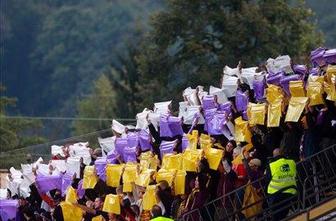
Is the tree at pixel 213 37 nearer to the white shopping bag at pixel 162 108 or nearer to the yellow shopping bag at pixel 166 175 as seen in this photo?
the white shopping bag at pixel 162 108

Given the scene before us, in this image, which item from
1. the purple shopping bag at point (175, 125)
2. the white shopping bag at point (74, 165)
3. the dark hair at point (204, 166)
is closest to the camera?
the dark hair at point (204, 166)

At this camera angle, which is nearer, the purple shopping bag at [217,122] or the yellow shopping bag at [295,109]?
the yellow shopping bag at [295,109]

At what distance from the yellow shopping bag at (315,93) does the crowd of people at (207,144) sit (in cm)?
1

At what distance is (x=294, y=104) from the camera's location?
65.0 ft

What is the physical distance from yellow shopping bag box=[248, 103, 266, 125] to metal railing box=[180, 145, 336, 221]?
33.5 inches

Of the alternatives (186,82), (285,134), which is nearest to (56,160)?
(285,134)

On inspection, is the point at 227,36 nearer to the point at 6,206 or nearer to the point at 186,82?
the point at 186,82

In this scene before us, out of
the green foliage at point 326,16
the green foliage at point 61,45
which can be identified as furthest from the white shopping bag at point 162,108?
the green foliage at point 61,45

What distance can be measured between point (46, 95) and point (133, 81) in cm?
5918

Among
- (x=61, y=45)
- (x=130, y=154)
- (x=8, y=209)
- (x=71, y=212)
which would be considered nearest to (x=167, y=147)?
(x=130, y=154)

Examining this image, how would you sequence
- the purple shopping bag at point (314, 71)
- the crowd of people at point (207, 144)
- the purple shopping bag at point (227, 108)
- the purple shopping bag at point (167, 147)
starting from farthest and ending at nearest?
1. the purple shopping bag at point (167, 147)
2. the purple shopping bag at point (227, 108)
3. the purple shopping bag at point (314, 71)
4. the crowd of people at point (207, 144)

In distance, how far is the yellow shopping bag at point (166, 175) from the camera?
21.3 meters

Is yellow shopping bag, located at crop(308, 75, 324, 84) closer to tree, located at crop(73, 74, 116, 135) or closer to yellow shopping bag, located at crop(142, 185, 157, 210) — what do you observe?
yellow shopping bag, located at crop(142, 185, 157, 210)

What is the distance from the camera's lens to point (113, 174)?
23.5 m
